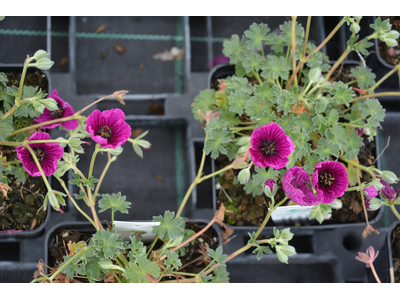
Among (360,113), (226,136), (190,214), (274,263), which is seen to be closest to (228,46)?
(226,136)

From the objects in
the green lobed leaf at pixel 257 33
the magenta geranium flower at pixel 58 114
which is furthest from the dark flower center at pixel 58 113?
the green lobed leaf at pixel 257 33

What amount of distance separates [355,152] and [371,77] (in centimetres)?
20

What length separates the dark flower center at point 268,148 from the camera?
722 millimetres

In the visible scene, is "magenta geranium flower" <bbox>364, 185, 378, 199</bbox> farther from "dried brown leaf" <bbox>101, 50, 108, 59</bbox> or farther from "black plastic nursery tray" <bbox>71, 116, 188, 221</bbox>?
"dried brown leaf" <bbox>101, 50, 108, 59</bbox>

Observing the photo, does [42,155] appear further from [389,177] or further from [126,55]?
[389,177]

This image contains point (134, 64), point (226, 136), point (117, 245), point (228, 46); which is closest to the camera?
point (117, 245)

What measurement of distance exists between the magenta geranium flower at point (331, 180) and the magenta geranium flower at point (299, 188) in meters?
0.02

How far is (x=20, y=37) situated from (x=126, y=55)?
320 millimetres

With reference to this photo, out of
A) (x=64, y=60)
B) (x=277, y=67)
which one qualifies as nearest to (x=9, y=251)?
(x=64, y=60)

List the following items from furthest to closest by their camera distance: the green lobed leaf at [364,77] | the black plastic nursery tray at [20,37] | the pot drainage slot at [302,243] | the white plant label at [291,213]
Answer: the black plastic nursery tray at [20,37] < the pot drainage slot at [302,243] < the green lobed leaf at [364,77] < the white plant label at [291,213]

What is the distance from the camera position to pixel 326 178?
745 mm

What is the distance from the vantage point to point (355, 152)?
0.85 meters

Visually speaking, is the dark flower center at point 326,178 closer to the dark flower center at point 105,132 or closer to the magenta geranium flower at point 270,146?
the magenta geranium flower at point 270,146

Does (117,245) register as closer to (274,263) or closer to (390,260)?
(274,263)
